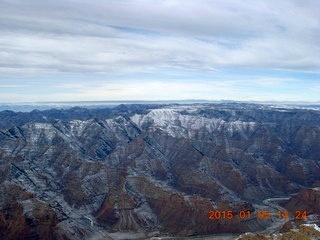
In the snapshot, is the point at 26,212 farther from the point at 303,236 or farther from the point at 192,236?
the point at 303,236

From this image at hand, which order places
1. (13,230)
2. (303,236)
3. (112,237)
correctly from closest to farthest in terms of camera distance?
(303,236), (13,230), (112,237)

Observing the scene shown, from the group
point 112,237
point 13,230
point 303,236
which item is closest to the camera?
point 303,236

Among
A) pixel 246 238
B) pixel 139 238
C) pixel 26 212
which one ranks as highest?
pixel 246 238

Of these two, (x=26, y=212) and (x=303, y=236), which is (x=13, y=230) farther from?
(x=303, y=236)

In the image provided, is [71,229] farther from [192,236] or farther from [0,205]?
[192,236]

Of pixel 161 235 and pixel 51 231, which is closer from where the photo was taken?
pixel 51 231

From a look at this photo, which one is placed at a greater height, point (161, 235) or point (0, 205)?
point (0, 205)

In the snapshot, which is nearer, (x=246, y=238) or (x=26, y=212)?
(x=246, y=238)

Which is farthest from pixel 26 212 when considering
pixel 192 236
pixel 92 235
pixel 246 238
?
pixel 246 238

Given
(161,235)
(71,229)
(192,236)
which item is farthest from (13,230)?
(192,236)
